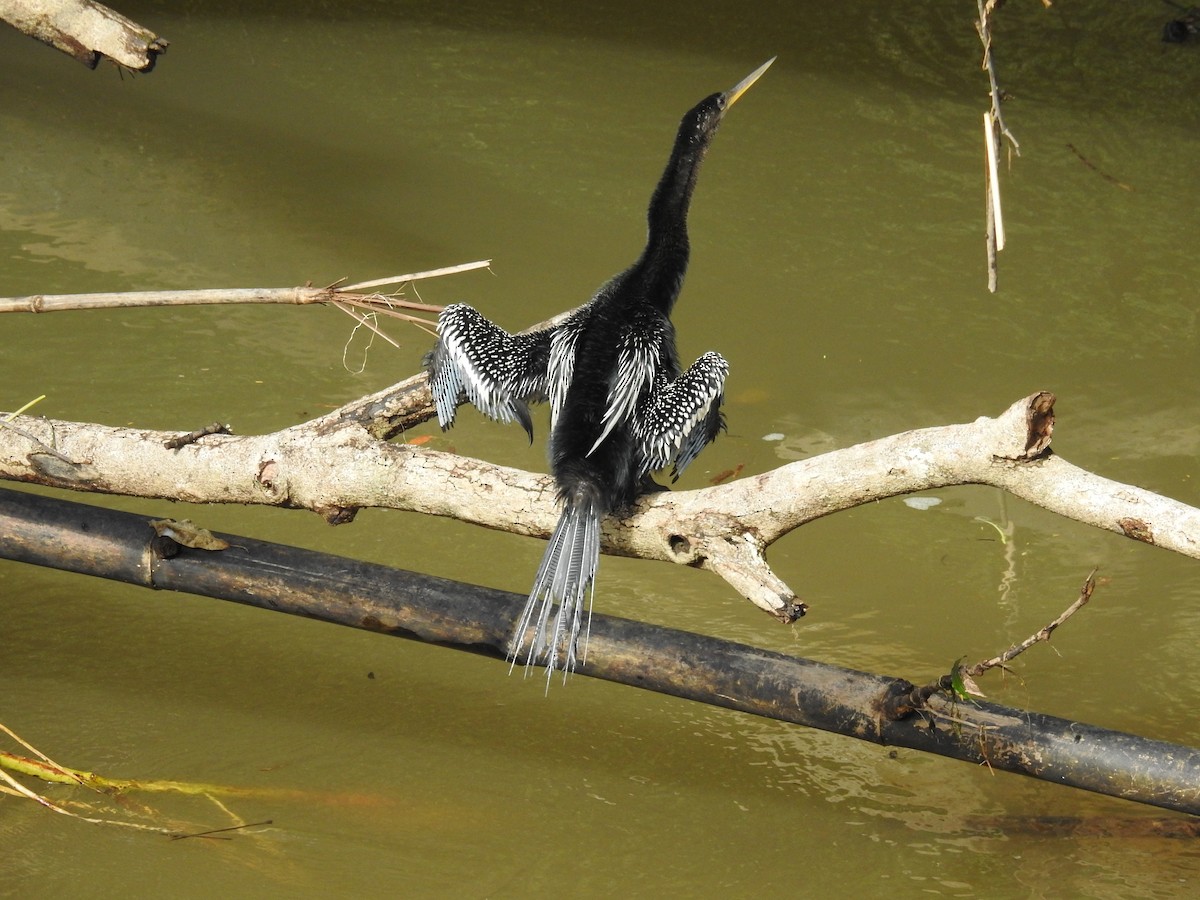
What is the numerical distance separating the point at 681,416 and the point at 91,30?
1.90 meters

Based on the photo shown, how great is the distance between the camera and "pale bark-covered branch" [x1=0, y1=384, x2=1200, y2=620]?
5.63 ft

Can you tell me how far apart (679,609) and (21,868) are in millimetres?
1432

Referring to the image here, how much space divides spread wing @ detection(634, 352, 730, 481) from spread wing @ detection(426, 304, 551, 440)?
0.26 meters

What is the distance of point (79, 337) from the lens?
12.3ft

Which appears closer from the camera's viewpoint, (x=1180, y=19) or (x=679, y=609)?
(x=679, y=609)

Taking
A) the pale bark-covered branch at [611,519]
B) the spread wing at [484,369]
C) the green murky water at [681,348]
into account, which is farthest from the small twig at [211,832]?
the spread wing at [484,369]

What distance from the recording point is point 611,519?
210 cm

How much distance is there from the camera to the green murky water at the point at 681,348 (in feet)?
7.30

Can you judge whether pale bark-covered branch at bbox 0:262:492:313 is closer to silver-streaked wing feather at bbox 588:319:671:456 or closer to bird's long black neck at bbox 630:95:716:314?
silver-streaked wing feather at bbox 588:319:671:456

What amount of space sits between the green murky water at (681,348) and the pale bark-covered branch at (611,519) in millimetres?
499

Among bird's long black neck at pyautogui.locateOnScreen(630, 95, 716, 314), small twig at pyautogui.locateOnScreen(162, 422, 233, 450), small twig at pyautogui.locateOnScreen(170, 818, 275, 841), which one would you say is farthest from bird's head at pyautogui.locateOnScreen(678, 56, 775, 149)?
small twig at pyautogui.locateOnScreen(170, 818, 275, 841)

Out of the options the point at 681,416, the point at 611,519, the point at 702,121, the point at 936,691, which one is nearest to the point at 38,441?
the point at 611,519

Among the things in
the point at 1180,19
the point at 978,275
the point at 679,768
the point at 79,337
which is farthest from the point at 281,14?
the point at 679,768

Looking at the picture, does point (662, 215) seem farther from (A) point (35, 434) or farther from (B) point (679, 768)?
(A) point (35, 434)
